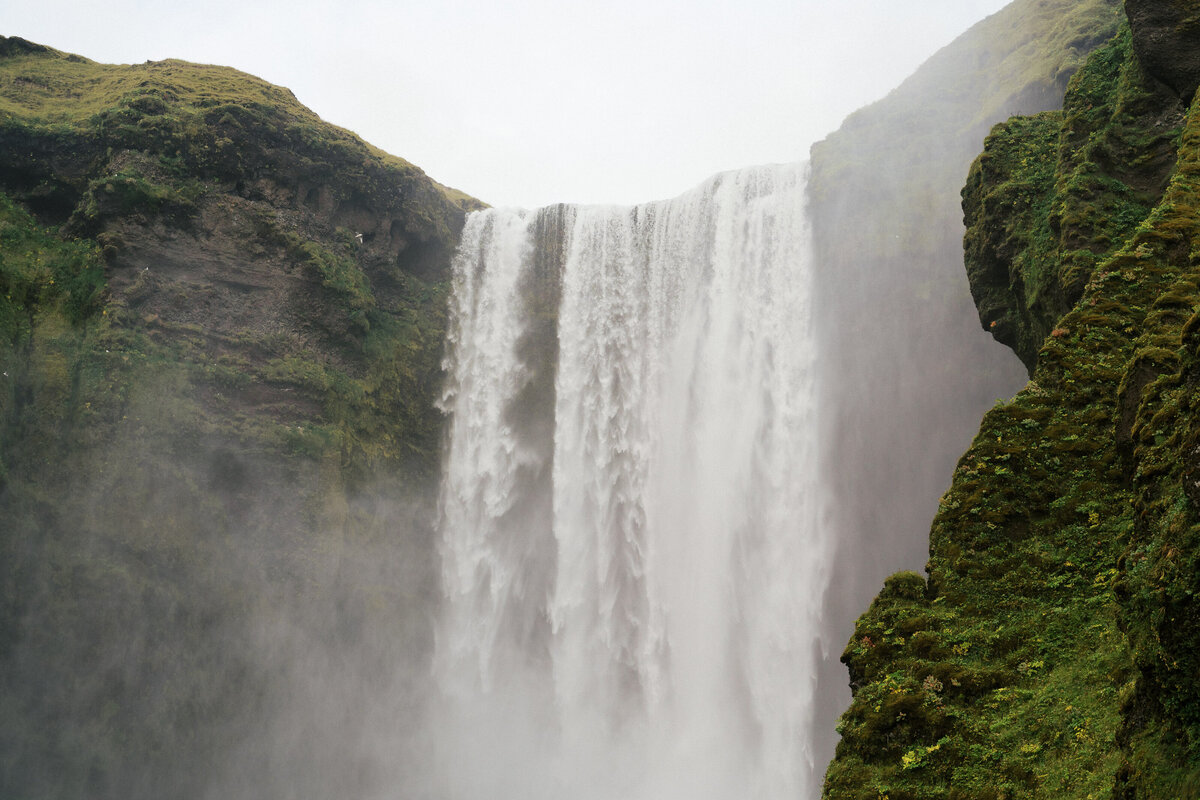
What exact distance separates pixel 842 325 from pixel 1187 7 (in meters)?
13.1

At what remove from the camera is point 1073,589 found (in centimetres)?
610

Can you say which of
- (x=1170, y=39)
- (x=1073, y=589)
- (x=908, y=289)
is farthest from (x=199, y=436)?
(x=1170, y=39)

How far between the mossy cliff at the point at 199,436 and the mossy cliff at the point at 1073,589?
740 inches

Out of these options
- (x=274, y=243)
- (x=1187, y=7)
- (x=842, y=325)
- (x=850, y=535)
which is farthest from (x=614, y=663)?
(x=1187, y=7)

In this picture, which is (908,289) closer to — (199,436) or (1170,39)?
(1170,39)

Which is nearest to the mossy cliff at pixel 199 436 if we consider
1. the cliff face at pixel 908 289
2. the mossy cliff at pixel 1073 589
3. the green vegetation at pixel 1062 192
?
the cliff face at pixel 908 289

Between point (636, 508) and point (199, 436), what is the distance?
13.1m

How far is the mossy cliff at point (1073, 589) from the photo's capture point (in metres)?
3.96

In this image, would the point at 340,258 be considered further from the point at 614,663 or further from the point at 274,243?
the point at 614,663

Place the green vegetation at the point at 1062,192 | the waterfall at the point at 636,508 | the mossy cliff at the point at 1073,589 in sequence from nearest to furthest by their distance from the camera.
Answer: the mossy cliff at the point at 1073,589, the green vegetation at the point at 1062,192, the waterfall at the point at 636,508

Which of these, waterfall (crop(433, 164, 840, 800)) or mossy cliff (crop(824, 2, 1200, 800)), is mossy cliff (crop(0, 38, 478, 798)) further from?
mossy cliff (crop(824, 2, 1200, 800))

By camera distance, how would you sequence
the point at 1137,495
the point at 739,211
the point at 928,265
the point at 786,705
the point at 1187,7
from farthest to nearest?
the point at 739,211 < the point at 928,265 < the point at 786,705 < the point at 1187,7 < the point at 1137,495

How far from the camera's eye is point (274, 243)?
2402cm

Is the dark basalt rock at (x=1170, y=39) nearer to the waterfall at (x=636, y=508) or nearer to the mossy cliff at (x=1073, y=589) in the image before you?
the mossy cliff at (x=1073, y=589)
